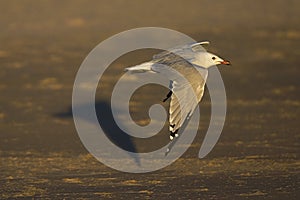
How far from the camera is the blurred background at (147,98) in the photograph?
7246mm

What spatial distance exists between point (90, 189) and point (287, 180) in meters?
1.52

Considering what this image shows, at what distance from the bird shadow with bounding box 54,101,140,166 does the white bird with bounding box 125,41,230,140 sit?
4.03 feet

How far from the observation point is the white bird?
6.32 meters

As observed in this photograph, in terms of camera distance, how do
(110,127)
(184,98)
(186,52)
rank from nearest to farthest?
(184,98) < (186,52) < (110,127)

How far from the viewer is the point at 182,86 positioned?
648cm

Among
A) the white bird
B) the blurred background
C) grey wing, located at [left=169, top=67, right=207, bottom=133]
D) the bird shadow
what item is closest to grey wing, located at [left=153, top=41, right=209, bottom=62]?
the white bird

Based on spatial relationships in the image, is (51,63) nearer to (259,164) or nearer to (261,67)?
(261,67)

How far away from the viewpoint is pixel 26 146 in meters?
8.58

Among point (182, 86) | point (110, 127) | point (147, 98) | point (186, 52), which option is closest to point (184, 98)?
point (182, 86)

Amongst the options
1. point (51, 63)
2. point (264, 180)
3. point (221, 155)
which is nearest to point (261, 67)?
point (51, 63)

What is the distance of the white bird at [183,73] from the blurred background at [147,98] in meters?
0.81

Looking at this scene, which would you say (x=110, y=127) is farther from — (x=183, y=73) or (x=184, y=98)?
(x=184, y=98)

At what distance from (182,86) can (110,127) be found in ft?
9.57

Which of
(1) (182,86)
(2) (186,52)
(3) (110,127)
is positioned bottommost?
(3) (110,127)
